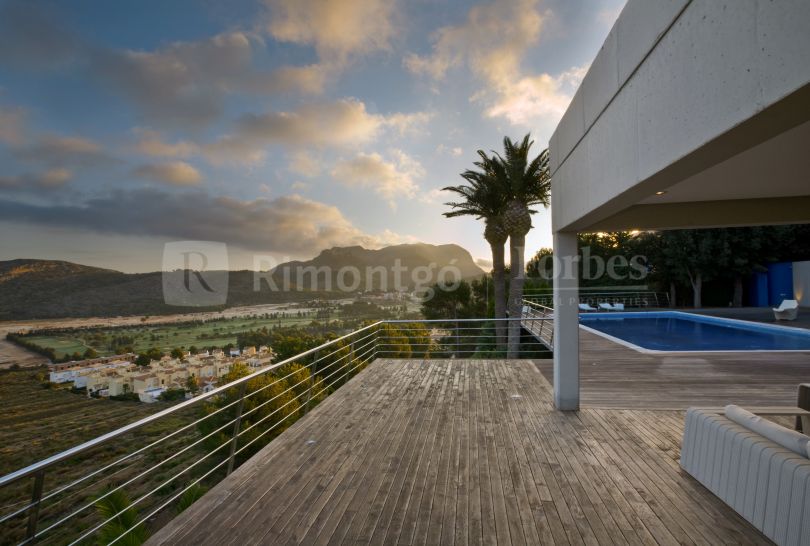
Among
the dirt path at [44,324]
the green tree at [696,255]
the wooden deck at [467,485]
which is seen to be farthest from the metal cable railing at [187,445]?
the green tree at [696,255]

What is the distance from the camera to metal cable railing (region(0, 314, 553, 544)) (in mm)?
1819

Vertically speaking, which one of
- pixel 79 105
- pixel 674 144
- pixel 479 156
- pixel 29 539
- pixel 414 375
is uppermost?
pixel 79 105

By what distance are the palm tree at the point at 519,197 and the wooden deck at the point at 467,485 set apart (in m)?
8.07

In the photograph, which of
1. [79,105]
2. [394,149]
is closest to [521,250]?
[394,149]

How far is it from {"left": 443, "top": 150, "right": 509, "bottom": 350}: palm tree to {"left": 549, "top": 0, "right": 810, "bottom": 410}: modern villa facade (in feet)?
26.5

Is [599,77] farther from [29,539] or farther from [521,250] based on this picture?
[521,250]

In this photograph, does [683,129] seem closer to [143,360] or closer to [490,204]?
[490,204]

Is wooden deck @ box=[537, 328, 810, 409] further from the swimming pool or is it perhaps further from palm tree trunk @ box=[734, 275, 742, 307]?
palm tree trunk @ box=[734, 275, 742, 307]

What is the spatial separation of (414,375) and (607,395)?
293 cm

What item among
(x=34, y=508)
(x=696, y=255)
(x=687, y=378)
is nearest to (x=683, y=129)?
(x=34, y=508)

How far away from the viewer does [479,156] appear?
1280 centimetres

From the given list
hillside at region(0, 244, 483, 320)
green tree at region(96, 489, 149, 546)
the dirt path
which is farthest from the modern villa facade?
the dirt path

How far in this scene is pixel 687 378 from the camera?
5.59 metres

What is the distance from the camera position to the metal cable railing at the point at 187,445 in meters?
1.82
